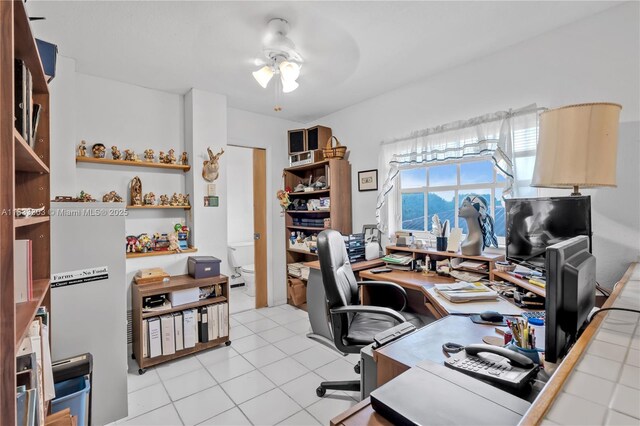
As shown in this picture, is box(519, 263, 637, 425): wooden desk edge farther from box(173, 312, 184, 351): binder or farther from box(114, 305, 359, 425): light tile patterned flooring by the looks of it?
box(173, 312, 184, 351): binder

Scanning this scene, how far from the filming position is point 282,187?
13.9 feet

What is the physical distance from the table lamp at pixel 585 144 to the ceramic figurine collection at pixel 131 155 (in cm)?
323

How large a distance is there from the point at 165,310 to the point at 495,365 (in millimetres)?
2590

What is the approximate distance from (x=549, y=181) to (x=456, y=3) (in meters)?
1.24

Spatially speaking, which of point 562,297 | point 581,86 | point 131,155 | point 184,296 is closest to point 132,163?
point 131,155

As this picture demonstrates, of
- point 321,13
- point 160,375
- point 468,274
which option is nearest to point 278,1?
point 321,13

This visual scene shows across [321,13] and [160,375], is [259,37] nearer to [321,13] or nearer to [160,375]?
[321,13]

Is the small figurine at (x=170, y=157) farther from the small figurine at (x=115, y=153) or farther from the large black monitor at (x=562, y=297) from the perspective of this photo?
the large black monitor at (x=562, y=297)

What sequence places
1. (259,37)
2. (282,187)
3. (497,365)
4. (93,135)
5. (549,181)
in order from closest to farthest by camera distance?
(497,365)
(549,181)
(259,37)
(93,135)
(282,187)

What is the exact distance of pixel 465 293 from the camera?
181 centimetres

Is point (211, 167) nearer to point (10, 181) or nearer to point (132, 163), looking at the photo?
point (132, 163)

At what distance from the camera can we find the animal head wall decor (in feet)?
10.6

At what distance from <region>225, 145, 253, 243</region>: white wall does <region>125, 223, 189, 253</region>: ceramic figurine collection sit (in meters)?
1.97

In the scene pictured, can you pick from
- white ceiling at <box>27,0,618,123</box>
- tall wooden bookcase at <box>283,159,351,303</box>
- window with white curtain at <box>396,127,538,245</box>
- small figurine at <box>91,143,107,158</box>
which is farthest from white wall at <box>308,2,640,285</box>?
small figurine at <box>91,143,107,158</box>
